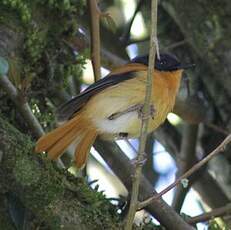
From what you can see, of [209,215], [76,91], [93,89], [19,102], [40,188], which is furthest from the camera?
[76,91]

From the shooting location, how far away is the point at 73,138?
3977 millimetres

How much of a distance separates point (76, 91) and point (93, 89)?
3.71 feet

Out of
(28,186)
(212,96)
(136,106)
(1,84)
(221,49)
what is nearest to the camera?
(28,186)

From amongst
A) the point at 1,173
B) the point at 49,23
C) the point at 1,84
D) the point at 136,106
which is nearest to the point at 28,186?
the point at 1,173

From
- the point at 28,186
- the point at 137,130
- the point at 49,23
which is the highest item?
the point at 49,23

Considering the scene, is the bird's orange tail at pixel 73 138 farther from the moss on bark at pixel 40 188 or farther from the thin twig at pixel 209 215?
the thin twig at pixel 209 215

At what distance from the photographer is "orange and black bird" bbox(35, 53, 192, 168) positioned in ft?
12.7

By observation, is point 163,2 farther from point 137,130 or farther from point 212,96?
point 137,130

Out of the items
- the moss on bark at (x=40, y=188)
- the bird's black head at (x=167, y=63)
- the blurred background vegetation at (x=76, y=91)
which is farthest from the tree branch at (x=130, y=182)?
the bird's black head at (x=167, y=63)

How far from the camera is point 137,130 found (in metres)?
4.01

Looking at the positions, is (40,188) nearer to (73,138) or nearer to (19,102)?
(19,102)

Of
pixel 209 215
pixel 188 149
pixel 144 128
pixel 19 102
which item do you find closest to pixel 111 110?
pixel 19 102

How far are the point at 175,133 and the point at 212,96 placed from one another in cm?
48

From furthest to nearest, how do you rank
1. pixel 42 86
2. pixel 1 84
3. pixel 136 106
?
pixel 42 86 < pixel 136 106 < pixel 1 84
